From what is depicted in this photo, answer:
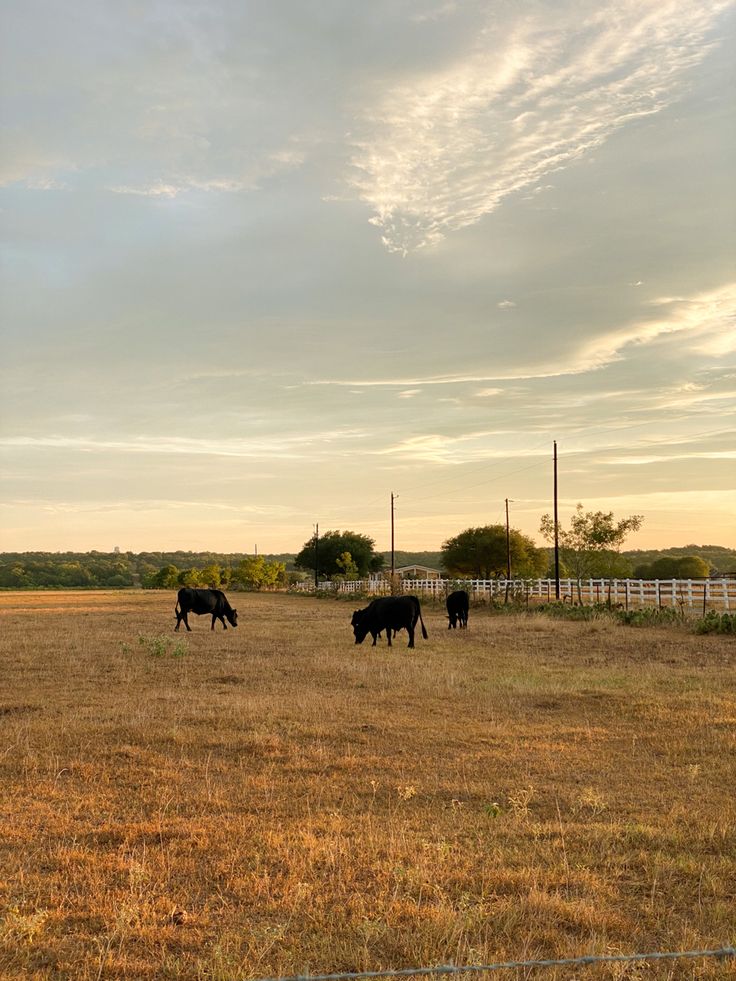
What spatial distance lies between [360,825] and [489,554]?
98.7m

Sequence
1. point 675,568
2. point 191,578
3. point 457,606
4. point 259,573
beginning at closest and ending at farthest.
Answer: point 457,606, point 675,568, point 259,573, point 191,578

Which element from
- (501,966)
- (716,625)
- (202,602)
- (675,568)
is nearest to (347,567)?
(675,568)

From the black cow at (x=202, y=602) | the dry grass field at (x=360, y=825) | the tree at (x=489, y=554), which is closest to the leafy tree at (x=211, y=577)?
the tree at (x=489, y=554)

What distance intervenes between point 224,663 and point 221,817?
11830 millimetres

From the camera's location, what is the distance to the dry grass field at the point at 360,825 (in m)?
5.20

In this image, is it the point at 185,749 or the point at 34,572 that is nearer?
the point at 185,749

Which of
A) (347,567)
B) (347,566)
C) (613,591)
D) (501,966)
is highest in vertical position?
(347,566)

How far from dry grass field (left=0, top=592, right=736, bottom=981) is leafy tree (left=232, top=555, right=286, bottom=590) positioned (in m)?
110

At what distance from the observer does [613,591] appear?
39812 mm

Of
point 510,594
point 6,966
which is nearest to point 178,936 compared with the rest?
point 6,966

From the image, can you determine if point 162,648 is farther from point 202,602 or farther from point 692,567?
point 692,567

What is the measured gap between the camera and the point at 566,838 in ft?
23.3

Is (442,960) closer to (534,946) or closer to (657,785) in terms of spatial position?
(534,946)

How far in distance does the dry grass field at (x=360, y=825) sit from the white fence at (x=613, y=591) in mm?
20175
